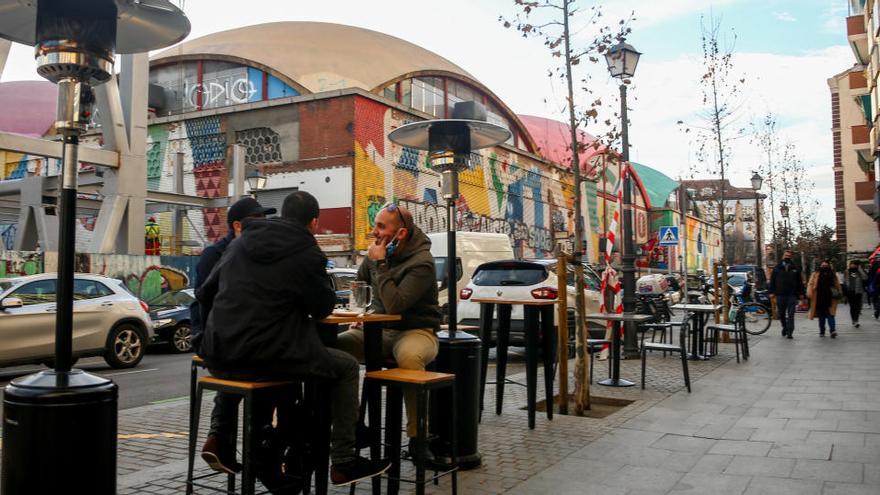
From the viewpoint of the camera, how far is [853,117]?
47438mm

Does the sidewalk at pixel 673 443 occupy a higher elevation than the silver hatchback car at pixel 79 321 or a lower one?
lower

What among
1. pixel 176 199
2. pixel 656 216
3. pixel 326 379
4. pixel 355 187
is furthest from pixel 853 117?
pixel 326 379

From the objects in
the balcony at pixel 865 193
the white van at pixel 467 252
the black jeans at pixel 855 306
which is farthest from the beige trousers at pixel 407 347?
the balcony at pixel 865 193

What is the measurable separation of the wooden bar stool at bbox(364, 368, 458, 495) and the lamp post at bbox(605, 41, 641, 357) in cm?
767

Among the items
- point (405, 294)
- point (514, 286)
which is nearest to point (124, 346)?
point (514, 286)

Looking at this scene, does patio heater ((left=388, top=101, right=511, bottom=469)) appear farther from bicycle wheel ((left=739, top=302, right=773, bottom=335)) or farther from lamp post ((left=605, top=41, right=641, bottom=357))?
bicycle wheel ((left=739, top=302, right=773, bottom=335))

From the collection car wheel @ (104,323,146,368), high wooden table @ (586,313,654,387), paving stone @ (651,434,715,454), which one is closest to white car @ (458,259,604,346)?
high wooden table @ (586,313,654,387)

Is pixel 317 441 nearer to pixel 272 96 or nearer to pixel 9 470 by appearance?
pixel 9 470

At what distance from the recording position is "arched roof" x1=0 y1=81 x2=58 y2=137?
157ft

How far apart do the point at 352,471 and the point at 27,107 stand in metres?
53.5

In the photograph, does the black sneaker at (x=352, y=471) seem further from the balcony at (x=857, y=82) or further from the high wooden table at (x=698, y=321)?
the balcony at (x=857, y=82)

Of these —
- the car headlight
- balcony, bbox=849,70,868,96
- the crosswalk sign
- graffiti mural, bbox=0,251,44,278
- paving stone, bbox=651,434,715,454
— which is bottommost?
paving stone, bbox=651,434,715,454

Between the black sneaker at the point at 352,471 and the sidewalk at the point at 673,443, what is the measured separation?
Answer: 68 cm

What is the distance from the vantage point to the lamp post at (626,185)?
1210cm
